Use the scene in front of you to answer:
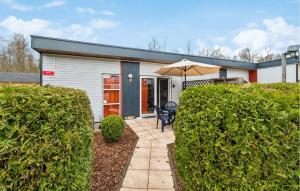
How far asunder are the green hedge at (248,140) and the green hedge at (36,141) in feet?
4.34

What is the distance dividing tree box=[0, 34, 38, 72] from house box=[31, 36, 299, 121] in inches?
648

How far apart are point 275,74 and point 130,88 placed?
10.3 metres

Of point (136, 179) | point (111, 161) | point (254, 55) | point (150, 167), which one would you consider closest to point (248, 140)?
point (136, 179)

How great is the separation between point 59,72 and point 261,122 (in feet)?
25.1

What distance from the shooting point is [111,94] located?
858 centimetres

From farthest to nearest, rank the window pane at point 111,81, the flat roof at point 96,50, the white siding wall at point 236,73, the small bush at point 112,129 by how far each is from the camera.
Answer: the white siding wall at point 236,73 < the window pane at point 111,81 < the flat roof at point 96,50 < the small bush at point 112,129

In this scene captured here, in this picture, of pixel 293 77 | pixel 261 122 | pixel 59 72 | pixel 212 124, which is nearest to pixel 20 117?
pixel 212 124

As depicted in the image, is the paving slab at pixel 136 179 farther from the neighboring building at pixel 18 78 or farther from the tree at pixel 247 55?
the tree at pixel 247 55

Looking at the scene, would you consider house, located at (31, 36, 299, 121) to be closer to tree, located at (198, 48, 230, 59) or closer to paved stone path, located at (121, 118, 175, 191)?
paved stone path, located at (121, 118, 175, 191)

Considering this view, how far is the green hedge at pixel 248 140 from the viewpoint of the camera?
162 centimetres

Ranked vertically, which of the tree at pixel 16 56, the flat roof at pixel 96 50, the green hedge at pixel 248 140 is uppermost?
the tree at pixel 16 56

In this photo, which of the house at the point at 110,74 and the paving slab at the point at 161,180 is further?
the house at the point at 110,74

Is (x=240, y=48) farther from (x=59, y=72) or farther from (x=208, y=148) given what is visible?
(x=208, y=148)

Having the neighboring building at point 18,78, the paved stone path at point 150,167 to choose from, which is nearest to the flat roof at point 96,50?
the paved stone path at point 150,167
